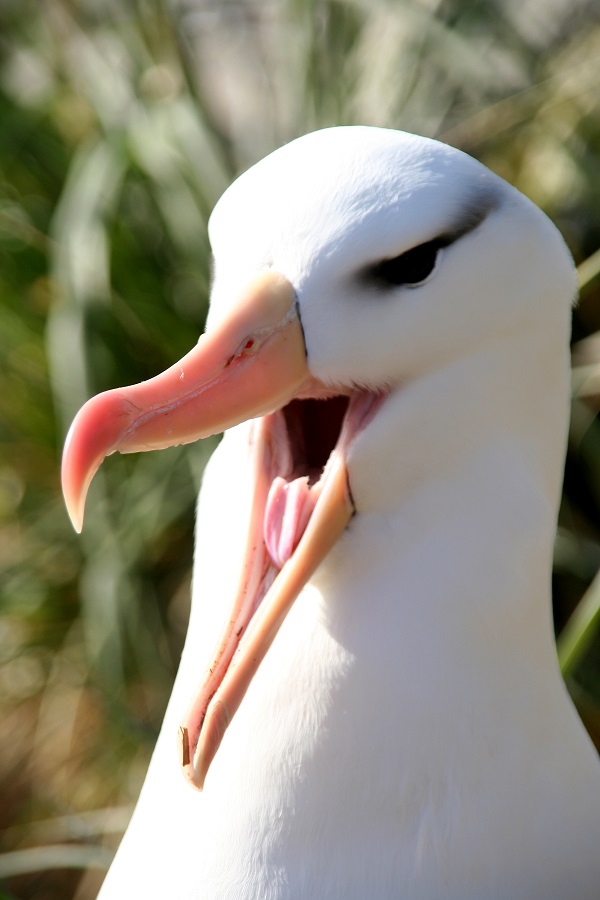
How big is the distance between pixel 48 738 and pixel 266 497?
2.12m

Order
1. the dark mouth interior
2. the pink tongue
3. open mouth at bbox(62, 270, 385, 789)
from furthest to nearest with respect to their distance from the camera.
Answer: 1. the dark mouth interior
2. the pink tongue
3. open mouth at bbox(62, 270, 385, 789)

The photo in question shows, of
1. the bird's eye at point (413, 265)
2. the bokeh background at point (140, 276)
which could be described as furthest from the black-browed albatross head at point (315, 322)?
the bokeh background at point (140, 276)

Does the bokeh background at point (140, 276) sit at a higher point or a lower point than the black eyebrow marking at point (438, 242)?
lower

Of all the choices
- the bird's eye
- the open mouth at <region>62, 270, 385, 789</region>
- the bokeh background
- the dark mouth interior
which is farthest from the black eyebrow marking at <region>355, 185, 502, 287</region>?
the bokeh background

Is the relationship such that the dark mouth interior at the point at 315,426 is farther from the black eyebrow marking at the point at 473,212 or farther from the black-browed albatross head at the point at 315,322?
the black eyebrow marking at the point at 473,212

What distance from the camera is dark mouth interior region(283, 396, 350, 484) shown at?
163 cm

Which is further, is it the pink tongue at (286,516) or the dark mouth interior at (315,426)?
the dark mouth interior at (315,426)

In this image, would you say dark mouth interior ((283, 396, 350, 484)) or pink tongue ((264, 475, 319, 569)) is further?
dark mouth interior ((283, 396, 350, 484))

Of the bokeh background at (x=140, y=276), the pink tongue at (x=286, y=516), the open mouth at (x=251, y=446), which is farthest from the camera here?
the bokeh background at (x=140, y=276)

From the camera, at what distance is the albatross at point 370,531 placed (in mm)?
1467

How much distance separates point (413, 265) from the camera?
1.51m

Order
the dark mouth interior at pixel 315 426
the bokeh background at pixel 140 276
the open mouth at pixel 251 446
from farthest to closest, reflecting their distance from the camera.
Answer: the bokeh background at pixel 140 276, the dark mouth interior at pixel 315 426, the open mouth at pixel 251 446

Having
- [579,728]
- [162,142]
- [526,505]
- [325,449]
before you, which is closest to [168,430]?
[325,449]

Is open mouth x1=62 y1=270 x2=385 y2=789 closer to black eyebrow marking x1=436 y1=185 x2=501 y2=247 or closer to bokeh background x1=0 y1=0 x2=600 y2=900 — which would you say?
black eyebrow marking x1=436 y1=185 x2=501 y2=247
